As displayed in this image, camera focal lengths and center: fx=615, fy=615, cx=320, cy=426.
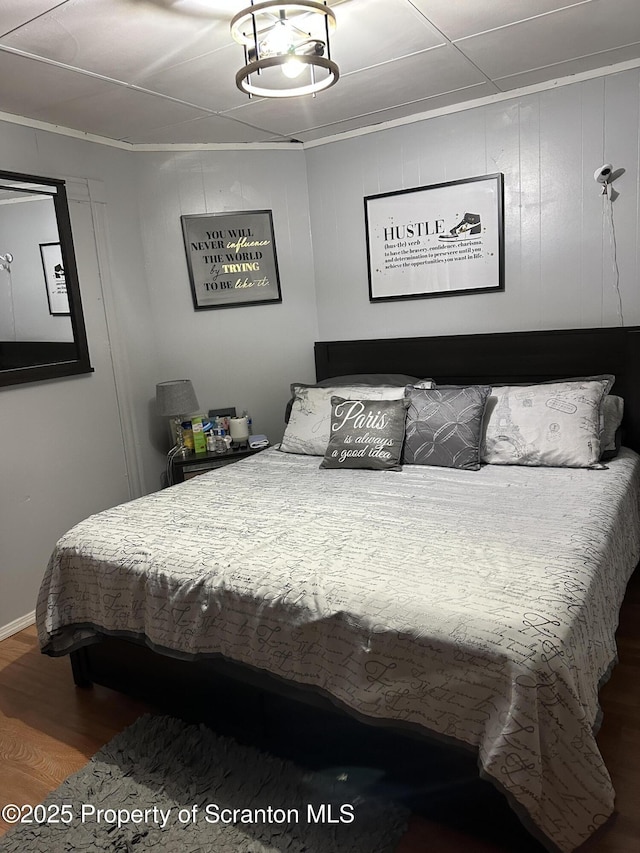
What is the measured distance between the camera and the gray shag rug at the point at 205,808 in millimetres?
1708

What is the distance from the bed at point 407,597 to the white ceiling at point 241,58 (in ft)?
4.45

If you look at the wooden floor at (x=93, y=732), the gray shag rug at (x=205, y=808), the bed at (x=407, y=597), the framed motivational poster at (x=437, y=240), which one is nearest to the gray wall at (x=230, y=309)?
the framed motivational poster at (x=437, y=240)

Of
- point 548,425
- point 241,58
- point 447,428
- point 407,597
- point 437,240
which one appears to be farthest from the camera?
Result: point 437,240

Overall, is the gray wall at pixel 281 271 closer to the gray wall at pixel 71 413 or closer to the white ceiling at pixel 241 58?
the gray wall at pixel 71 413

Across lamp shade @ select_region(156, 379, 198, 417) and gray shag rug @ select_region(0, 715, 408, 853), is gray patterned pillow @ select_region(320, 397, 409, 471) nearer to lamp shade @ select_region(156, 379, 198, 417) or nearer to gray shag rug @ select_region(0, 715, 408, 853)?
lamp shade @ select_region(156, 379, 198, 417)

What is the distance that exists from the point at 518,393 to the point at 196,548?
1734mm

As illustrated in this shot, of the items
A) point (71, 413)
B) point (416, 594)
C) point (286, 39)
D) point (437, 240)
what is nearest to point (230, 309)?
point (71, 413)

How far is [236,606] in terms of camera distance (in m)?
1.86

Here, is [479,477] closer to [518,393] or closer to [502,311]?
[518,393]

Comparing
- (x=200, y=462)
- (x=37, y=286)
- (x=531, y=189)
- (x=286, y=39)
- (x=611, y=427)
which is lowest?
(x=200, y=462)

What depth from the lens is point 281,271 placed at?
3.91 metres

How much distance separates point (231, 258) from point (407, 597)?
274cm

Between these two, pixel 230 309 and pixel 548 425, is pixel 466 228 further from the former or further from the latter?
pixel 230 309

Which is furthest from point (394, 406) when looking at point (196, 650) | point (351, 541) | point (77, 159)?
point (77, 159)
